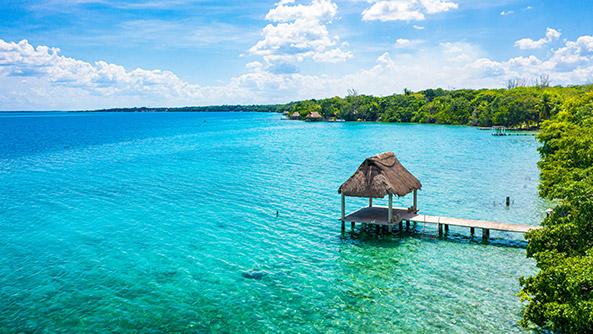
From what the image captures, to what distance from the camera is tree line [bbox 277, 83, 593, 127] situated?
339ft

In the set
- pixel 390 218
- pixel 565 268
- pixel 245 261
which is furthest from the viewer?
pixel 390 218

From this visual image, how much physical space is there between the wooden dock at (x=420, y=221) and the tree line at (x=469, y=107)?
61912 mm

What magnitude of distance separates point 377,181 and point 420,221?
3.42 meters

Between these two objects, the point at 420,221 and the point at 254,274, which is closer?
the point at 254,274

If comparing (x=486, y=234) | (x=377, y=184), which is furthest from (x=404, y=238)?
(x=486, y=234)

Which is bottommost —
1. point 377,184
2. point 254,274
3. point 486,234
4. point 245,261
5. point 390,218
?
point 254,274

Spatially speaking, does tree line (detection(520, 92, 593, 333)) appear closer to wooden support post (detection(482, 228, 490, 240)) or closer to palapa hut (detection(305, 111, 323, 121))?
wooden support post (detection(482, 228, 490, 240))

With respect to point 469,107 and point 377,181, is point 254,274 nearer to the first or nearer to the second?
point 377,181

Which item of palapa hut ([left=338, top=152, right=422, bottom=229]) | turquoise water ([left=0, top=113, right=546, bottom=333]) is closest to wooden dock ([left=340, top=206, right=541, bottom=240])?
palapa hut ([left=338, top=152, right=422, bottom=229])

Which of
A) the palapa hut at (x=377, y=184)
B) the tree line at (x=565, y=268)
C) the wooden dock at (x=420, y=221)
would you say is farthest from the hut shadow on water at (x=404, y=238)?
the tree line at (x=565, y=268)

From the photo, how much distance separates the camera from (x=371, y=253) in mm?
21125

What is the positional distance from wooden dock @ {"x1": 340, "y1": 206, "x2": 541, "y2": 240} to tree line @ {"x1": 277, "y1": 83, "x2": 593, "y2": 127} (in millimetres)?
61912

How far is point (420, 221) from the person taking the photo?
23219 millimetres

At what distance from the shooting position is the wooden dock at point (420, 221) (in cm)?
2195
